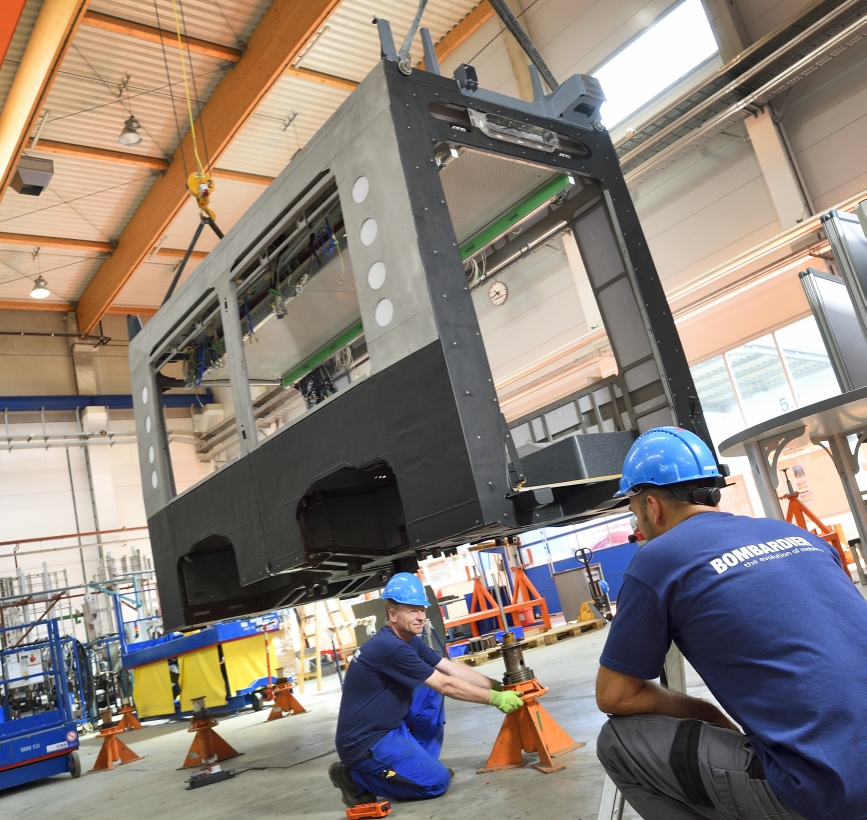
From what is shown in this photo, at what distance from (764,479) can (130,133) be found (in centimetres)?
1076

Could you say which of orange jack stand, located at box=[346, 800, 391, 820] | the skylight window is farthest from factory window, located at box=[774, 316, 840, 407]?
orange jack stand, located at box=[346, 800, 391, 820]

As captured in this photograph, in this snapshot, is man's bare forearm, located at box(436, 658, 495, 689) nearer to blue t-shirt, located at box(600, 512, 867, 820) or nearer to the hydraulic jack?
the hydraulic jack

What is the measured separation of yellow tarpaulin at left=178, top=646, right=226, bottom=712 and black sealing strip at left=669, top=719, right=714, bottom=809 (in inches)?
420

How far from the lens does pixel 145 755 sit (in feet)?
31.3

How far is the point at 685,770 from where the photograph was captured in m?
2.06

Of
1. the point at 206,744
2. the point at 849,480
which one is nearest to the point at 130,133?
the point at 206,744

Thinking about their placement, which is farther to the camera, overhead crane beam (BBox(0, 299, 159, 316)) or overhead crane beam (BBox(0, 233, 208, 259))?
overhead crane beam (BBox(0, 299, 159, 316))

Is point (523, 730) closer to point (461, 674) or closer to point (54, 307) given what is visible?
point (461, 674)

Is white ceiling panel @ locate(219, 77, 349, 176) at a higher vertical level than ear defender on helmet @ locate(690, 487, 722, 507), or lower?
higher

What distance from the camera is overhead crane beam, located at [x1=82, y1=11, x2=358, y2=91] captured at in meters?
10.7

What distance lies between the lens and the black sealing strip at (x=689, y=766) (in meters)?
2.05

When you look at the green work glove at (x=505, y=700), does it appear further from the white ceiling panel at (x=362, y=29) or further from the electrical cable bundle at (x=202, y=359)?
the white ceiling panel at (x=362, y=29)

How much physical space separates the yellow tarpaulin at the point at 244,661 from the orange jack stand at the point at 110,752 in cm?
239

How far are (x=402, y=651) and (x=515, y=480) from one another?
1.48 m
